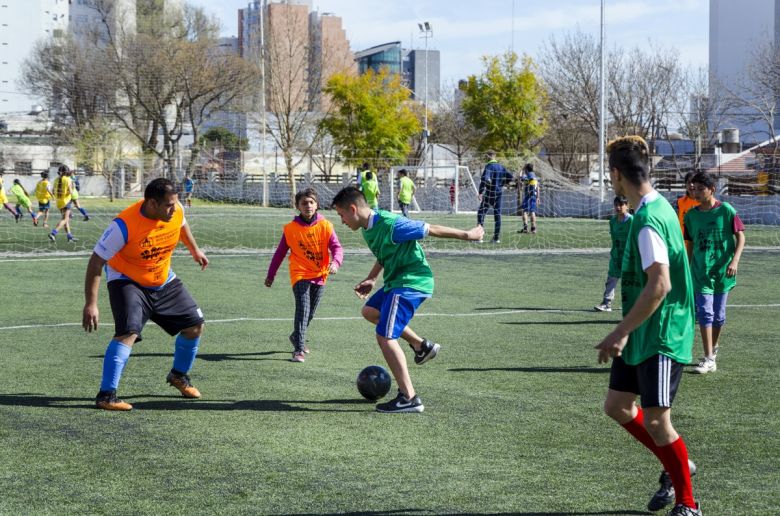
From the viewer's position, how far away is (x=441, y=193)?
161 ft

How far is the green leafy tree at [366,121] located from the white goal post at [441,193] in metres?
3.97

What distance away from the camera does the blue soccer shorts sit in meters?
7.26

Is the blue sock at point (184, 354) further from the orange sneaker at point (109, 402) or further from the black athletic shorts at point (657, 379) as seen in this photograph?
the black athletic shorts at point (657, 379)

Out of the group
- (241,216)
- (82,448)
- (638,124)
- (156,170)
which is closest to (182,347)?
(82,448)

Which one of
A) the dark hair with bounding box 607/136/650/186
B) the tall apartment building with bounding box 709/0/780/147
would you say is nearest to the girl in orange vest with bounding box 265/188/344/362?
the dark hair with bounding box 607/136/650/186

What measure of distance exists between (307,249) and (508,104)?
43653 mm

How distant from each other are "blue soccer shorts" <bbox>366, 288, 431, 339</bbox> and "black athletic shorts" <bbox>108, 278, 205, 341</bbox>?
1.41 meters

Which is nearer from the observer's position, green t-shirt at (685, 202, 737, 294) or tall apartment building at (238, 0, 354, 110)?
green t-shirt at (685, 202, 737, 294)

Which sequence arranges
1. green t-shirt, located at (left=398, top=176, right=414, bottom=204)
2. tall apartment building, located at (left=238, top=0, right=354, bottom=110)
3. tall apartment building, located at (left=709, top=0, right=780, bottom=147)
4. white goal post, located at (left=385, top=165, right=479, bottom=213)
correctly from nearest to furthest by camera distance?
green t-shirt, located at (left=398, top=176, right=414, bottom=204) < white goal post, located at (left=385, top=165, right=479, bottom=213) < tall apartment building, located at (left=238, top=0, right=354, bottom=110) < tall apartment building, located at (left=709, top=0, right=780, bottom=147)

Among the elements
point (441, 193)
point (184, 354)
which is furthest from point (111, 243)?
point (441, 193)

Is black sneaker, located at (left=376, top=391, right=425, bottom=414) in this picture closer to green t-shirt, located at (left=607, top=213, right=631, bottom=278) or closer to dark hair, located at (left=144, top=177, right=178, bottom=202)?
dark hair, located at (left=144, top=177, right=178, bottom=202)

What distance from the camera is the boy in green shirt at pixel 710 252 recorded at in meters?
8.84

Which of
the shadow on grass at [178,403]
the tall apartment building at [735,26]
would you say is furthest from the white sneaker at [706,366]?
the tall apartment building at [735,26]

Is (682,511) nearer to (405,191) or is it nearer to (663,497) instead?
(663,497)
